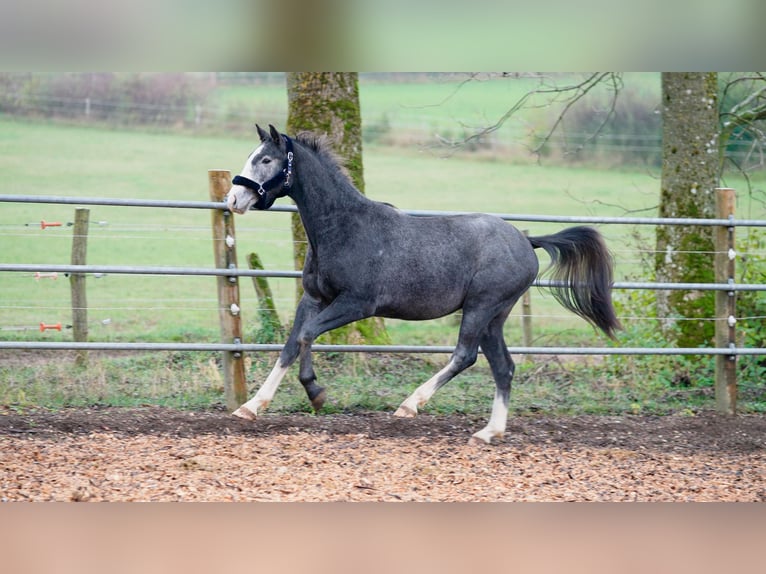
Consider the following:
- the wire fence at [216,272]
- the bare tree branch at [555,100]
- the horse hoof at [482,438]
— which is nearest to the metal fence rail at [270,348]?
the wire fence at [216,272]

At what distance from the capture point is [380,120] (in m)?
19.5

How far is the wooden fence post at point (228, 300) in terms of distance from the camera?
6250mm

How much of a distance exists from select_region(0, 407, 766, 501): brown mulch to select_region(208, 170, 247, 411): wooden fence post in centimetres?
22

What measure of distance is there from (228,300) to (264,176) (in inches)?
51.2

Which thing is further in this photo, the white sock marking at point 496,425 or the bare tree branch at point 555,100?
the bare tree branch at point 555,100

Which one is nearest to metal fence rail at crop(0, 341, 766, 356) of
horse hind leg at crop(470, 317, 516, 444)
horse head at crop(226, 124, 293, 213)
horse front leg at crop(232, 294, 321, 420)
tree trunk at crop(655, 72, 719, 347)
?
horse front leg at crop(232, 294, 321, 420)

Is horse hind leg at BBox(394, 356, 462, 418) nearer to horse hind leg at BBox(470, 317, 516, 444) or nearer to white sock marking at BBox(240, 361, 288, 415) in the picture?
horse hind leg at BBox(470, 317, 516, 444)

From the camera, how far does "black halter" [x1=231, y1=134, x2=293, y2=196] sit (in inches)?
207

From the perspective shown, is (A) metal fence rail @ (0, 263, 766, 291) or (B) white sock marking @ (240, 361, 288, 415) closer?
(B) white sock marking @ (240, 361, 288, 415)

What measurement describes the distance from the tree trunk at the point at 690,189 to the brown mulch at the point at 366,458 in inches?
54.7

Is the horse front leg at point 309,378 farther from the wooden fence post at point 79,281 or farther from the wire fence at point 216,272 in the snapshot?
the wooden fence post at point 79,281
